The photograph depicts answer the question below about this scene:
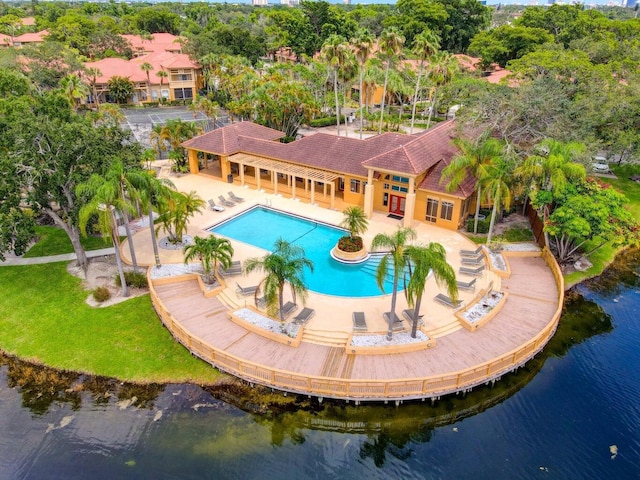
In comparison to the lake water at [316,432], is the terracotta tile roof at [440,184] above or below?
above

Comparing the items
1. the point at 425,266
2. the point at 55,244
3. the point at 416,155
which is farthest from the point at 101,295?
the point at 416,155

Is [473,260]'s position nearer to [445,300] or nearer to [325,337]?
[445,300]

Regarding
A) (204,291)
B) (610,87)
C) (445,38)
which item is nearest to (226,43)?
(445,38)

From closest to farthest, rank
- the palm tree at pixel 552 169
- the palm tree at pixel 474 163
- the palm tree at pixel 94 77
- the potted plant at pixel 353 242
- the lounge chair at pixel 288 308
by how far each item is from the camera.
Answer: the lounge chair at pixel 288 308
the palm tree at pixel 552 169
the potted plant at pixel 353 242
the palm tree at pixel 474 163
the palm tree at pixel 94 77

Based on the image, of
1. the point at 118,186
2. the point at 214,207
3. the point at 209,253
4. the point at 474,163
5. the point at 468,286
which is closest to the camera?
the point at 118,186

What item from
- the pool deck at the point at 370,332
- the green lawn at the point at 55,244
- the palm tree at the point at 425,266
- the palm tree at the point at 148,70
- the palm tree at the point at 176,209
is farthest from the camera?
the palm tree at the point at 148,70

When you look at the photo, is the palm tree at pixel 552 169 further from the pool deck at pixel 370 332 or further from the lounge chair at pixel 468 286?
the lounge chair at pixel 468 286

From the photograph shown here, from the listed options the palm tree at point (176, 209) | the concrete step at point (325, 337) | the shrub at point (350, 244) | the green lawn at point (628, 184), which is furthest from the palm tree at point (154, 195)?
the green lawn at point (628, 184)
